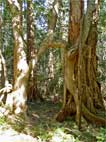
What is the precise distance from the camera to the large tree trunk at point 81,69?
9031 mm

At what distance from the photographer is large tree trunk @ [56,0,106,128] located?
9031mm

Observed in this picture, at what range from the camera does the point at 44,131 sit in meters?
7.94

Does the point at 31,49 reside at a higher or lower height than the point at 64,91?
higher

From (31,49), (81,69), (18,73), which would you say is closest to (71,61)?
(81,69)

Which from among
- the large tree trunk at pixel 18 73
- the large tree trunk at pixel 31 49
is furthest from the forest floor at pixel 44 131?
the large tree trunk at pixel 31 49

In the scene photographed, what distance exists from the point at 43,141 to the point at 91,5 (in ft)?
13.9

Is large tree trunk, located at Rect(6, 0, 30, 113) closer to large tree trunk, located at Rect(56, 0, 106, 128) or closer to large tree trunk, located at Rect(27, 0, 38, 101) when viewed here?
large tree trunk, located at Rect(56, 0, 106, 128)

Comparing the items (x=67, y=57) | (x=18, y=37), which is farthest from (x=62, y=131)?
(x=18, y=37)

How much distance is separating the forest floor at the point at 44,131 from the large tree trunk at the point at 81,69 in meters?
0.31

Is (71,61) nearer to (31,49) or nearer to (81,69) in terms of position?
(81,69)

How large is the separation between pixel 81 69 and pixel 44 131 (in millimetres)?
2261

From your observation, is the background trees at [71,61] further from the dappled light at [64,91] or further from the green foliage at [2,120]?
the green foliage at [2,120]

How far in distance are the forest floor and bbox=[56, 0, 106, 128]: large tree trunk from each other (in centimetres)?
31

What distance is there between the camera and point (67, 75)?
9383 millimetres
